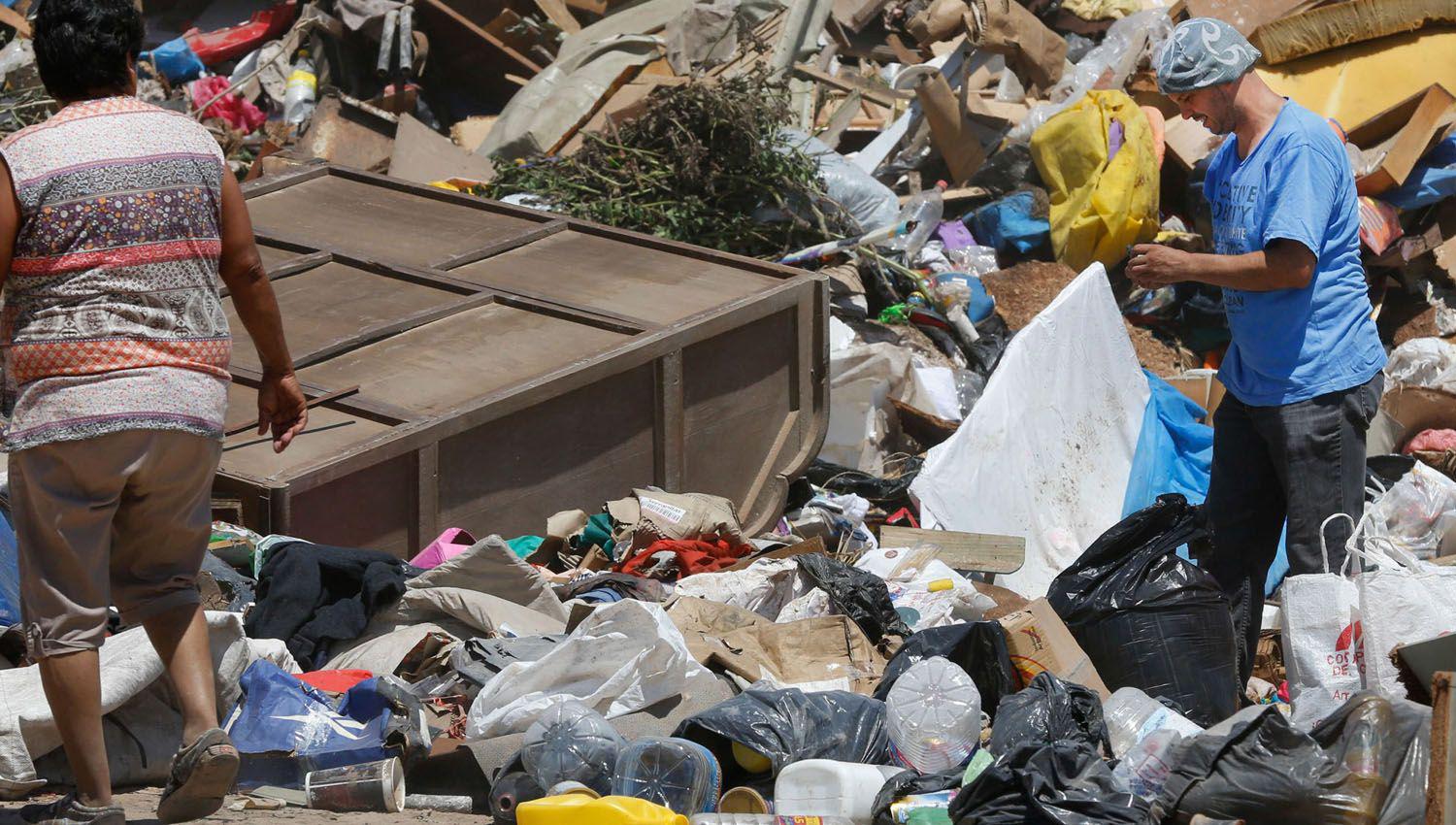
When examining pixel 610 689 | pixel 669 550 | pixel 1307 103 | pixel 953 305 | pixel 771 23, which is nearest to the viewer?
pixel 610 689

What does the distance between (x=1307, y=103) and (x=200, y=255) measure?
6.91 metres

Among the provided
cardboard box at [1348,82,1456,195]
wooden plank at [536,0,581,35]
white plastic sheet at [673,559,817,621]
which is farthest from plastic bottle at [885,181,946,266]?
white plastic sheet at [673,559,817,621]

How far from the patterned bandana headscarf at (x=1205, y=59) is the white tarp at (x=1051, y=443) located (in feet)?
7.30

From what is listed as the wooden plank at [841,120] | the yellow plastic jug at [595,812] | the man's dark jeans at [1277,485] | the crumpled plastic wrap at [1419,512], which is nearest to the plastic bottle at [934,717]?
the yellow plastic jug at [595,812]

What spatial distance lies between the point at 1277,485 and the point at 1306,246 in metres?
0.69

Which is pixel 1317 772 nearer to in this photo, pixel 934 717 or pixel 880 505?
pixel 934 717

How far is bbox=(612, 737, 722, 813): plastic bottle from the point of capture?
3057 millimetres

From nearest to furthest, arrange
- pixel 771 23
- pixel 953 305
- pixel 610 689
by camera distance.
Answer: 1. pixel 610 689
2. pixel 953 305
3. pixel 771 23

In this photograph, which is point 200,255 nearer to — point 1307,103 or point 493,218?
point 493,218

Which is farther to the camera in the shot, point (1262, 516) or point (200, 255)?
point (1262, 516)

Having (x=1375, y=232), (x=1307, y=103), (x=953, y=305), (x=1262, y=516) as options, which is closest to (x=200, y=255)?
(x=1262, y=516)

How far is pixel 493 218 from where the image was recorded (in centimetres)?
620

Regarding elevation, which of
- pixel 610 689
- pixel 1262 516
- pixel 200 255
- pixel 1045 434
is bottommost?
pixel 1045 434

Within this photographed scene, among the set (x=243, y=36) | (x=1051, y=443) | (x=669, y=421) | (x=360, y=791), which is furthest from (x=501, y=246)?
(x=243, y=36)
